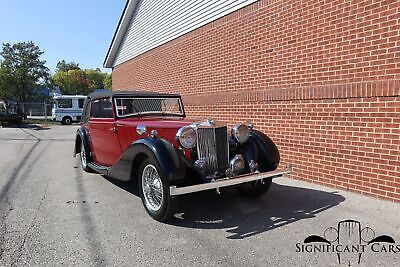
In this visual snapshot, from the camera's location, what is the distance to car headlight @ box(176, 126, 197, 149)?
3.95 m

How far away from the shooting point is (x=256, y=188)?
4.68 m

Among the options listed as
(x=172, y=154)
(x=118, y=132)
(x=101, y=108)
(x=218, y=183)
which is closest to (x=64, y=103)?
(x=101, y=108)

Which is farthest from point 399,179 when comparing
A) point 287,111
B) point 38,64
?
point 38,64

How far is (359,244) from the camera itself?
3201mm

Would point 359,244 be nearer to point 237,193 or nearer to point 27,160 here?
point 237,193

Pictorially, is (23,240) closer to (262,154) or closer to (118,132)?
(118,132)

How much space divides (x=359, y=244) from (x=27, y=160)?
7811 millimetres

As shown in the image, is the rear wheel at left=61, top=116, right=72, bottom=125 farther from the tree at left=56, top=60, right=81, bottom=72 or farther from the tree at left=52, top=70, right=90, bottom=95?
the tree at left=56, top=60, right=81, bottom=72

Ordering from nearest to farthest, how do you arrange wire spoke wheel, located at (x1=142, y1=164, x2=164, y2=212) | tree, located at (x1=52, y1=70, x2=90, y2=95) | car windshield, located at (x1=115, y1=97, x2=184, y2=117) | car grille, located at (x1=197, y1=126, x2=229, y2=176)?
1. wire spoke wheel, located at (x1=142, y1=164, x2=164, y2=212)
2. car grille, located at (x1=197, y1=126, x2=229, y2=176)
3. car windshield, located at (x1=115, y1=97, x2=184, y2=117)
4. tree, located at (x1=52, y1=70, x2=90, y2=95)

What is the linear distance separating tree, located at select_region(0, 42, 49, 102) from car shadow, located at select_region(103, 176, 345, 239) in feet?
101

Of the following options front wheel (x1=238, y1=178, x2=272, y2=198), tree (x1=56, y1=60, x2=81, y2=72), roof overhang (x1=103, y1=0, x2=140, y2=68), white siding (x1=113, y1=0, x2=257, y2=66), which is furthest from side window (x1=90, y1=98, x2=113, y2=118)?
tree (x1=56, y1=60, x2=81, y2=72)

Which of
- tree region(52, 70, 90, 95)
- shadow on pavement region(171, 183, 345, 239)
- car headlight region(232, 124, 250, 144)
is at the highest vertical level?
tree region(52, 70, 90, 95)

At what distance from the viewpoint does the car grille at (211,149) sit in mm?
4031

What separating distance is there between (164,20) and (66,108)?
50.4ft
